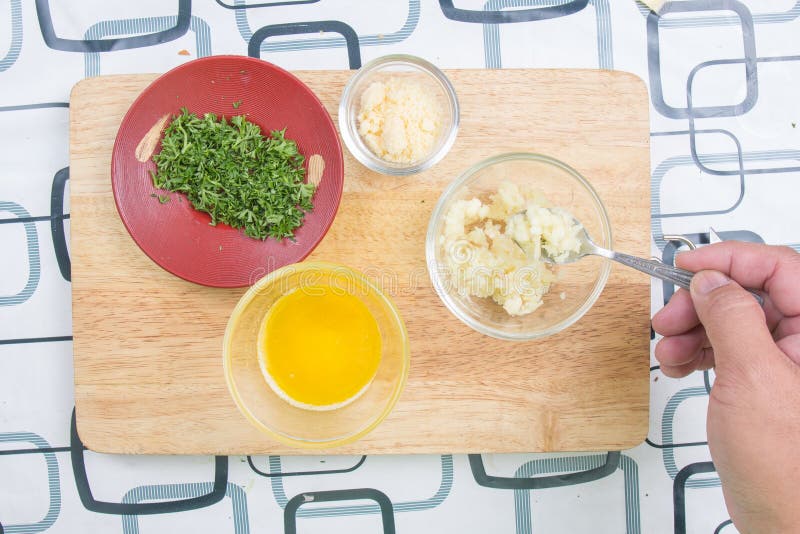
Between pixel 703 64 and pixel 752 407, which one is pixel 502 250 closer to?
pixel 752 407

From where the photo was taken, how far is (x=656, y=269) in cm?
119

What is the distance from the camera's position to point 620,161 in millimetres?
1319

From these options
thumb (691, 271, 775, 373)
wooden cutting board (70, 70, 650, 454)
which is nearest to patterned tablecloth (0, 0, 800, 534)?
wooden cutting board (70, 70, 650, 454)

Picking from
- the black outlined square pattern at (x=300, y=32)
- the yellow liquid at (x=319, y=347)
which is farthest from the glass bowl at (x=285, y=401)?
the black outlined square pattern at (x=300, y=32)

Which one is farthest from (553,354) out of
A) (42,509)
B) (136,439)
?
(42,509)

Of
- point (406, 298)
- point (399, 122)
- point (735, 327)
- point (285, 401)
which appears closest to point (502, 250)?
point (406, 298)

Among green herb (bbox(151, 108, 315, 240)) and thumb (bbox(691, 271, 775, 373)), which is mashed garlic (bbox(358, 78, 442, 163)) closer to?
green herb (bbox(151, 108, 315, 240))

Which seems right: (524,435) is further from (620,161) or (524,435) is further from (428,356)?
(620,161)

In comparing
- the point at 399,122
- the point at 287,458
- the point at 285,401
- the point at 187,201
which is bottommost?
the point at 287,458

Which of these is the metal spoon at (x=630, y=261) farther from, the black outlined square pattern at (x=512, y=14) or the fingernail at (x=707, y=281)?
the black outlined square pattern at (x=512, y=14)

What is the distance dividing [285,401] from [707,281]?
35.1 inches

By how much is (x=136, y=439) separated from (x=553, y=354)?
0.95 meters

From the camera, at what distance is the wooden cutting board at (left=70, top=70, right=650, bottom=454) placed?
4.31 feet

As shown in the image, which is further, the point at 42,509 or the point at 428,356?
the point at 42,509
